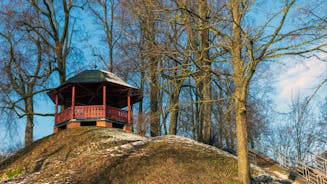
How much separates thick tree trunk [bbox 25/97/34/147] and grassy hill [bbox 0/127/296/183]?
702 cm

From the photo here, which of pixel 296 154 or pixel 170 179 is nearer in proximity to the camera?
pixel 170 179

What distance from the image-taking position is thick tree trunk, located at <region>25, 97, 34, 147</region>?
2471 centimetres

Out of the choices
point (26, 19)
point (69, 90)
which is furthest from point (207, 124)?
point (26, 19)

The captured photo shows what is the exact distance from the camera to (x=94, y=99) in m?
25.6

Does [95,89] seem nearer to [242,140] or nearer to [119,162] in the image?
[119,162]

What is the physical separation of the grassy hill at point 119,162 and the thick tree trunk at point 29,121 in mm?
7024

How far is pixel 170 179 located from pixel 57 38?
19.9 m

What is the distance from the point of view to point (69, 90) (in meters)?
23.8

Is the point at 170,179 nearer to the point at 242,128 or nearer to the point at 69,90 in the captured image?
the point at 242,128

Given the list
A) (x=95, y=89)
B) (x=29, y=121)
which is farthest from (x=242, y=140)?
(x=29, y=121)

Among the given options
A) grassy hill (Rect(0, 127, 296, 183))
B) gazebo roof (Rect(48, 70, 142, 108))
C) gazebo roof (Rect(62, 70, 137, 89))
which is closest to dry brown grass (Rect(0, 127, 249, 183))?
grassy hill (Rect(0, 127, 296, 183))

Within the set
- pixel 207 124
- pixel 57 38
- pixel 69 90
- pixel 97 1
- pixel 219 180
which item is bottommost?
pixel 219 180

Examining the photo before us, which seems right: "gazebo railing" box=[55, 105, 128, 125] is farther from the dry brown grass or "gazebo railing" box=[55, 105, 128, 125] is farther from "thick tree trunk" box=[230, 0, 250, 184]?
"thick tree trunk" box=[230, 0, 250, 184]

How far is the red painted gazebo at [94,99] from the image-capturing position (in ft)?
68.8
